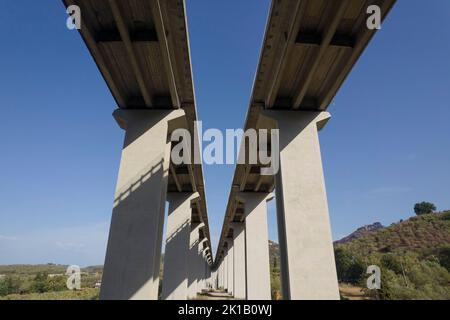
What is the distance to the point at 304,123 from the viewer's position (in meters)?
12.5

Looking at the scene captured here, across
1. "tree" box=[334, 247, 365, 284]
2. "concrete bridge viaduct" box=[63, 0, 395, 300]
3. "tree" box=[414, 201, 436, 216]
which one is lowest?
"tree" box=[334, 247, 365, 284]

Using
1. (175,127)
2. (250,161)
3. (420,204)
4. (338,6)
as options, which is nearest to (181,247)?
(250,161)

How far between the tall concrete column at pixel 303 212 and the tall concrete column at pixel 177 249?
45.0ft

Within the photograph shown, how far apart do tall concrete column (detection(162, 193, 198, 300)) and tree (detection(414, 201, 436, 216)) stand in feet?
499

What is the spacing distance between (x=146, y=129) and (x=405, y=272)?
195ft

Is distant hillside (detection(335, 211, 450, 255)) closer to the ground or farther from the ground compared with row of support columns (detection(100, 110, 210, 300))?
farther from the ground

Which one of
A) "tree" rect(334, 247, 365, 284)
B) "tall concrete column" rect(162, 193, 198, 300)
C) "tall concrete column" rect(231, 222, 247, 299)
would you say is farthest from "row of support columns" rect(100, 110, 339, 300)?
"tree" rect(334, 247, 365, 284)

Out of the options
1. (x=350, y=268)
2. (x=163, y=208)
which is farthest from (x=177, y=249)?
(x=350, y=268)

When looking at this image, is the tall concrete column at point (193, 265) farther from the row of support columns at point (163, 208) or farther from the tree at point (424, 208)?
the tree at point (424, 208)

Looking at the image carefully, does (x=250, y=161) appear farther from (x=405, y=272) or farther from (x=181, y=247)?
(x=405, y=272)

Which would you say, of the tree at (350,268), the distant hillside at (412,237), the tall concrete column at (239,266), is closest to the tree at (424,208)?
the distant hillside at (412,237)

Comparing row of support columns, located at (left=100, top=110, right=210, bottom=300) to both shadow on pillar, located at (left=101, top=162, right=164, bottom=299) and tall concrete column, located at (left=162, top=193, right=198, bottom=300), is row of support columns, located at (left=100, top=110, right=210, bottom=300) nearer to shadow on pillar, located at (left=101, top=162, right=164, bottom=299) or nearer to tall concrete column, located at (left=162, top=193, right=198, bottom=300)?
shadow on pillar, located at (left=101, top=162, right=164, bottom=299)

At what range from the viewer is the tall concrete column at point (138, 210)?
400 inches

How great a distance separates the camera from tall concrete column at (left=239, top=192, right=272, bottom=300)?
24.5m
